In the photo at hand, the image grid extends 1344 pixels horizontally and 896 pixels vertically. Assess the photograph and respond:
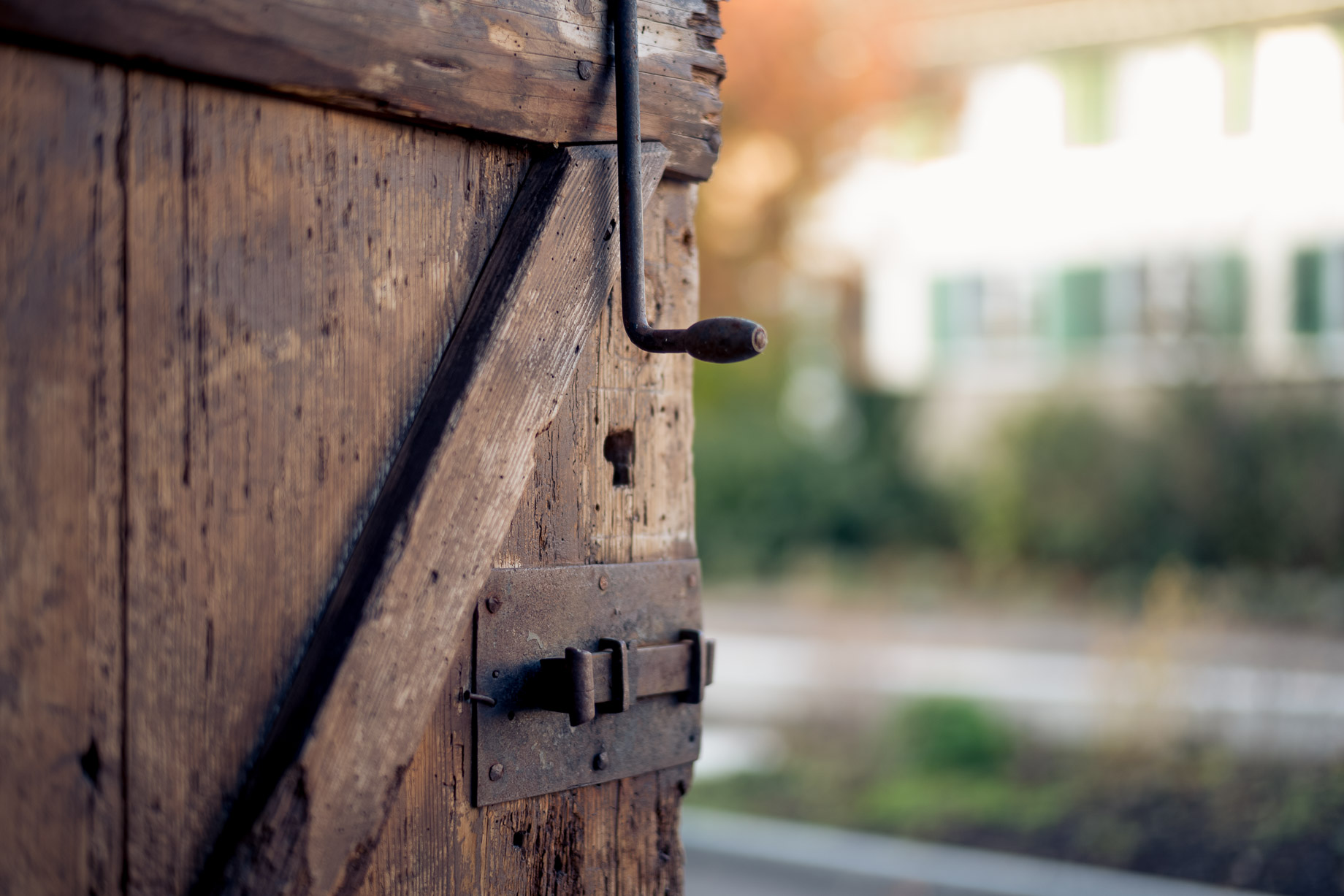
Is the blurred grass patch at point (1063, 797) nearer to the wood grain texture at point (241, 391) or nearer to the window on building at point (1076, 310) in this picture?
the wood grain texture at point (241, 391)

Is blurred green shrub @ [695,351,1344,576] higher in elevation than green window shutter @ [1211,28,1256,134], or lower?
lower

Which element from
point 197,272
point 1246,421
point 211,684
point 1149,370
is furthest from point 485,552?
point 1149,370

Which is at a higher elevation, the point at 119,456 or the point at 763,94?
the point at 763,94

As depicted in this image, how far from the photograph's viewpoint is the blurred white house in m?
14.4

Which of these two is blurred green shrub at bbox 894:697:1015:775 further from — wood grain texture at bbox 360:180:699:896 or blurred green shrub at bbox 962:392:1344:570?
blurred green shrub at bbox 962:392:1344:570

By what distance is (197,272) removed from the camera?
1.20 meters

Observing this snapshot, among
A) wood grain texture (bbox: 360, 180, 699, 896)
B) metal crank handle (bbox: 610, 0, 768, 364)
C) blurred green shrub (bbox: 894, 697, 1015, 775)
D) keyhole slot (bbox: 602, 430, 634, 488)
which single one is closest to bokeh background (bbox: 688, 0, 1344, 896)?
blurred green shrub (bbox: 894, 697, 1015, 775)

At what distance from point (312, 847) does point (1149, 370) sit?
14.6 metres

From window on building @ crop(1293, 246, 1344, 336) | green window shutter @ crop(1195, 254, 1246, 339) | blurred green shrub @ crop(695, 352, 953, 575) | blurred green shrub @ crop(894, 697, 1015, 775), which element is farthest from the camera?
blurred green shrub @ crop(695, 352, 953, 575)

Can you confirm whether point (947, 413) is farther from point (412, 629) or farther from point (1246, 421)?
point (412, 629)

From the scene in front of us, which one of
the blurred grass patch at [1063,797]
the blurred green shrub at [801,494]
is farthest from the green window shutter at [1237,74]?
the blurred grass patch at [1063,797]

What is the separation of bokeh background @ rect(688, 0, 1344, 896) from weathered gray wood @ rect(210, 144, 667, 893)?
14.9 ft

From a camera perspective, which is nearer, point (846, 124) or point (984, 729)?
point (984, 729)

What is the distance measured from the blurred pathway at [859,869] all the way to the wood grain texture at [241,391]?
4368 mm
